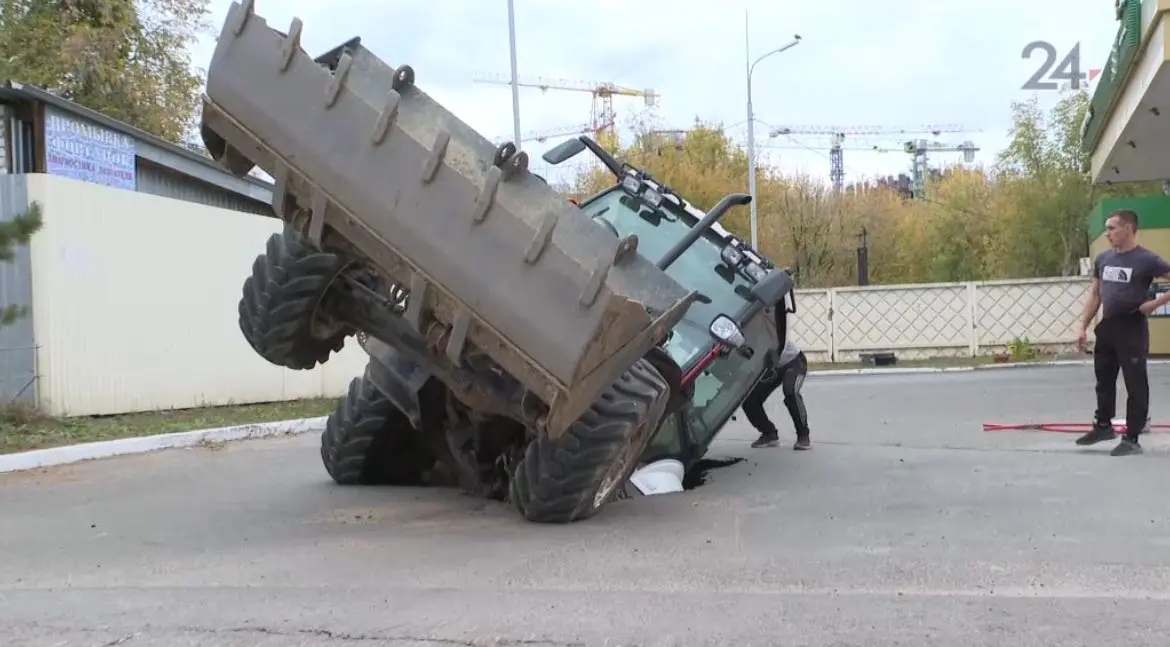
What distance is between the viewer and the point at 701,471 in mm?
7984

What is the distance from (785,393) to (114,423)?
6646 millimetres

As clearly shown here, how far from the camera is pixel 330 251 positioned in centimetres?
497

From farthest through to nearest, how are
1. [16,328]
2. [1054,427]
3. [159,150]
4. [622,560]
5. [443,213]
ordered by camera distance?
[159,150], [16,328], [1054,427], [622,560], [443,213]

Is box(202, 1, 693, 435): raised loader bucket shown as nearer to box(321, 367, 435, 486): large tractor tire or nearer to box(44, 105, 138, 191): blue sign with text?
box(321, 367, 435, 486): large tractor tire

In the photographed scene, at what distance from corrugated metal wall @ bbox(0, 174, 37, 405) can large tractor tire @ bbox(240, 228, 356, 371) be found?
5.87 metres

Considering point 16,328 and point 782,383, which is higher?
point 16,328

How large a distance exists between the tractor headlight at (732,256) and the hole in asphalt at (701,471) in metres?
1.52

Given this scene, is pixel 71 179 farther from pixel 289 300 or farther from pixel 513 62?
pixel 513 62

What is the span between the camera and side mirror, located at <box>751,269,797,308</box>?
643 centimetres

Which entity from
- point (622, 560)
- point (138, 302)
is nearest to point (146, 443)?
point (138, 302)

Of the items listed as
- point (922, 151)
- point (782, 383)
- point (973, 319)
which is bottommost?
point (973, 319)

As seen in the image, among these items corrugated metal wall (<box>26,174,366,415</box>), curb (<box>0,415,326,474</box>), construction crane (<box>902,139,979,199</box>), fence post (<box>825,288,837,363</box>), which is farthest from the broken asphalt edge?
construction crane (<box>902,139,979,199</box>)

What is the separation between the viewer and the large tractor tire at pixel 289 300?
5.12 metres

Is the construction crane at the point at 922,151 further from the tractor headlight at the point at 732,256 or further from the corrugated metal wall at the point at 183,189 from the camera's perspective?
the tractor headlight at the point at 732,256
